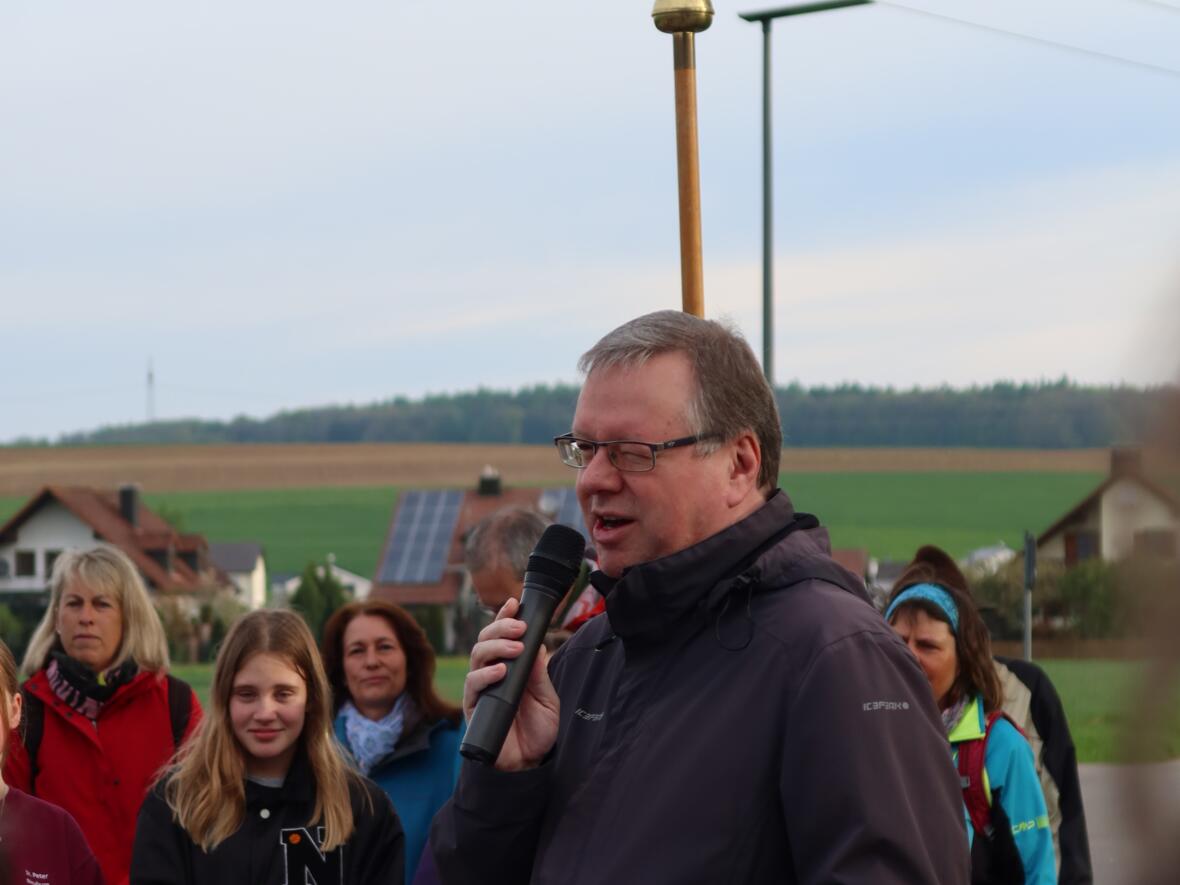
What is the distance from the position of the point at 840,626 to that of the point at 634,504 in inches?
15.0

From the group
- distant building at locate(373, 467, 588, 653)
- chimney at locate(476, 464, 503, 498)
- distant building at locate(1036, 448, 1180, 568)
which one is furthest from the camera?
chimney at locate(476, 464, 503, 498)

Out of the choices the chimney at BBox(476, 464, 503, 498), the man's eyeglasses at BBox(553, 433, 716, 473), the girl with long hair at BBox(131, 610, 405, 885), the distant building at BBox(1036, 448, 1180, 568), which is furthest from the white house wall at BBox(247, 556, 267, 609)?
the distant building at BBox(1036, 448, 1180, 568)

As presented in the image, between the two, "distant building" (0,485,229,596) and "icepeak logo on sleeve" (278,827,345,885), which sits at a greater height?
"icepeak logo on sleeve" (278,827,345,885)

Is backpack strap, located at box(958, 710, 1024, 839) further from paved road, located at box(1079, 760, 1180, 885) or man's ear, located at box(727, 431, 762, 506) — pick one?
paved road, located at box(1079, 760, 1180, 885)

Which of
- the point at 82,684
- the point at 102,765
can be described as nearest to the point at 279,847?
the point at 102,765

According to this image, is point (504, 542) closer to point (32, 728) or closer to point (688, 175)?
point (688, 175)

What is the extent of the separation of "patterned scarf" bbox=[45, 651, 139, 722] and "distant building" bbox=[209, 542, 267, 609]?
260 ft

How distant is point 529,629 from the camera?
2420 mm

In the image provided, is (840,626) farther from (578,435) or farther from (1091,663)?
(1091,663)

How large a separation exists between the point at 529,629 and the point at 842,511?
75910 millimetres

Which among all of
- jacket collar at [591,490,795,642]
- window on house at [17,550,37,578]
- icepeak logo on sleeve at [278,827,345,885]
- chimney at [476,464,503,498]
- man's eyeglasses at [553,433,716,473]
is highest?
man's eyeglasses at [553,433,716,473]

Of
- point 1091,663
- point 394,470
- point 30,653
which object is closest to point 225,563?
point 394,470

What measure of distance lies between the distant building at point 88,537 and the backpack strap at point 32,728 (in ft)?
229

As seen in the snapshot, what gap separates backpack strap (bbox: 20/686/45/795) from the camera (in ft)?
18.1
